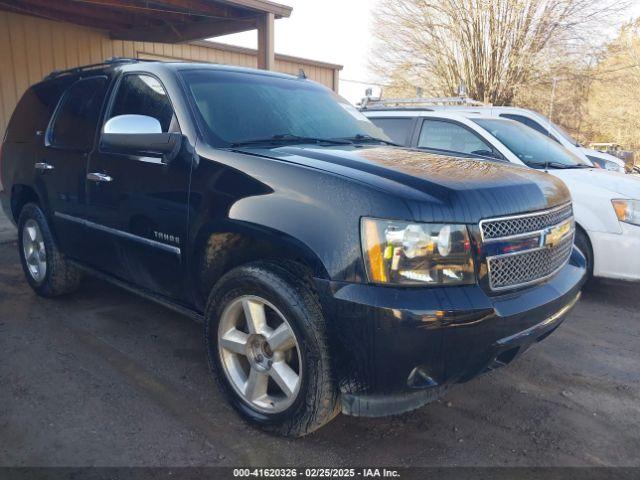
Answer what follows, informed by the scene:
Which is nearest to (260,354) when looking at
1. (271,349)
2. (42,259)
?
(271,349)

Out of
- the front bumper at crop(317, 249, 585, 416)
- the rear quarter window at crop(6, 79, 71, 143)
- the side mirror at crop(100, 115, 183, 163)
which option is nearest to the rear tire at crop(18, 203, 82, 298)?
the rear quarter window at crop(6, 79, 71, 143)

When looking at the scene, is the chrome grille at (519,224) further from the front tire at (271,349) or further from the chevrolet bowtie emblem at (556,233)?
the front tire at (271,349)

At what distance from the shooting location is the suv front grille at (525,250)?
7.83ft

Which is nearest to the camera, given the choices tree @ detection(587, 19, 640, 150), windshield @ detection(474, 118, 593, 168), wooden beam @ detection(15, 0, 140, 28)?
windshield @ detection(474, 118, 593, 168)

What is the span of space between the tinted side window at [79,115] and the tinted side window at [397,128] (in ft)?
11.4

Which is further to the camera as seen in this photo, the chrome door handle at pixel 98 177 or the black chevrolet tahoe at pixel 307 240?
the chrome door handle at pixel 98 177

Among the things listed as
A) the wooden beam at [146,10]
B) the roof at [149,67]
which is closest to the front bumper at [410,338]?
the roof at [149,67]

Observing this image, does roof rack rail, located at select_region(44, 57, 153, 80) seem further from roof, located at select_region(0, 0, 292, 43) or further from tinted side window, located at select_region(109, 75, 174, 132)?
roof, located at select_region(0, 0, 292, 43)

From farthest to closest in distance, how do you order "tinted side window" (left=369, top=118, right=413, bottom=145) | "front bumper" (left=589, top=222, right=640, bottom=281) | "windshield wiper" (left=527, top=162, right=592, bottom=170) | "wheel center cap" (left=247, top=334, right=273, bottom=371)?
1. "tinted side window" (left=369, top=118, right=413, bottom=145)
2. "windshield wiper" (left=527, top=162, right=592, bottom=170)
3. "front bumper" (left=589, top=222, right=640, bottom=281)
4. "wheel center cap" (left=247, top=334, right=273, bottom=371)

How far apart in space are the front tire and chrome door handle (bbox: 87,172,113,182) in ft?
4.16

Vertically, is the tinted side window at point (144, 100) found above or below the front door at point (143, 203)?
above

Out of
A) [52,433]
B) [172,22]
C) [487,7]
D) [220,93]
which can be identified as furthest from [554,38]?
[52,433]

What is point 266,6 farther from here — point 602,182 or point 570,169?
A: point 602,182

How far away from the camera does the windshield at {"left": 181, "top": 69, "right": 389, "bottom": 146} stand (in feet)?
10.3
